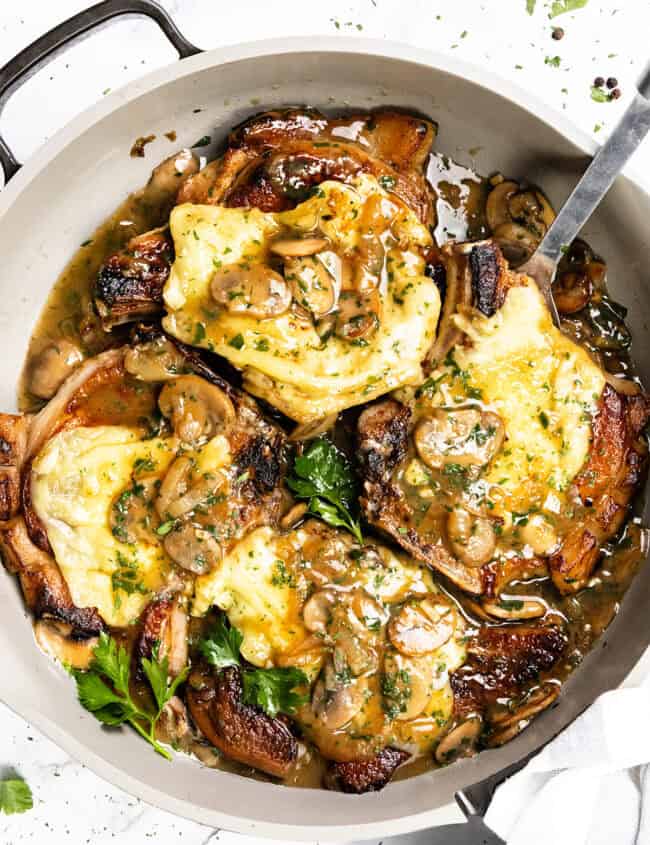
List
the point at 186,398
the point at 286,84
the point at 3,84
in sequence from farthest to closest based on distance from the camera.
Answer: the point at 286,84
the point at 186,398
the point at 3,84

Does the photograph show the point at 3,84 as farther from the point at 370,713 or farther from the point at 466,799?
the point at 466,799

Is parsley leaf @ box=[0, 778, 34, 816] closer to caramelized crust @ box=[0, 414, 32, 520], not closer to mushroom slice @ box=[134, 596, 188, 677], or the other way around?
mushroom slice @ box=[134, 596, 188, 677]

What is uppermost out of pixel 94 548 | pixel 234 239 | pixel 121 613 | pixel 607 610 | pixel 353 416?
pixel 234 239

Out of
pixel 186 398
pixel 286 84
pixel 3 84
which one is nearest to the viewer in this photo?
pixel 3 84

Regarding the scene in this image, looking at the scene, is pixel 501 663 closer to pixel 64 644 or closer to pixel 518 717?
pixel 518 717

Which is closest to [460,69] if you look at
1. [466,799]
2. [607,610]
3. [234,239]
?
[234,239]

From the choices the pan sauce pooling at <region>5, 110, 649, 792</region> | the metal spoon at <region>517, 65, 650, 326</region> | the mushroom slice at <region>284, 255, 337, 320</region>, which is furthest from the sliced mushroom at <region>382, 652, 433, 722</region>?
the metal spoon at <region>517, 65, 650, 326</region>
